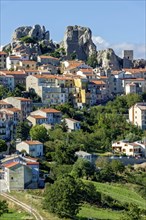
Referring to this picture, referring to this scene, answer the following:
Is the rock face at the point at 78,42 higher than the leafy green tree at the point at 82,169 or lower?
higher

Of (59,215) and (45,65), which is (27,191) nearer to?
(59,215)

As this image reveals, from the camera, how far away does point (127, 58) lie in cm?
7850

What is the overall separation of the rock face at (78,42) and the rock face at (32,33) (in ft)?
14.5

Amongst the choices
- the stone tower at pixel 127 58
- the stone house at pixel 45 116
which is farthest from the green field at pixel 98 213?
the stone tower at pixel 127 58

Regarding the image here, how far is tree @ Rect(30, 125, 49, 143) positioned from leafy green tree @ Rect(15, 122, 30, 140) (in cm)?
115


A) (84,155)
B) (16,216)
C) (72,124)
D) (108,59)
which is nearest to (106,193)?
(84,155)

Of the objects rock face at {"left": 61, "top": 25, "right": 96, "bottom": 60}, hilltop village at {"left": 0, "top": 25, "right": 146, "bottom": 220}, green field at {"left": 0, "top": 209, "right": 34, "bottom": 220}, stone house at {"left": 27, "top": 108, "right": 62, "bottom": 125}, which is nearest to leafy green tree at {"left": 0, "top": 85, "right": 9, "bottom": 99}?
hilltop village at {"left": 0, "top": 25, "right": 146, "bottom": 220}

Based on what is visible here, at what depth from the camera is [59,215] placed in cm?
3538

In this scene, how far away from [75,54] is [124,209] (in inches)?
1579

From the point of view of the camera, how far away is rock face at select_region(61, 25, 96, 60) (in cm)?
7731

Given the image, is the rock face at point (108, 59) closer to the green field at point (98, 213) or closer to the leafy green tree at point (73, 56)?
the leafy green tree at point (73, 56)

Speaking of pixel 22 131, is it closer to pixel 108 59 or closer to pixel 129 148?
pixel 129 148

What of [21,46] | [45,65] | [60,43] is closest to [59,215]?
[45,65]

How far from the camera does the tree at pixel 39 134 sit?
50.1 m
